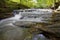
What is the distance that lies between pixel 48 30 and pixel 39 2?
2186 cm

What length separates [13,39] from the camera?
537 centimetres

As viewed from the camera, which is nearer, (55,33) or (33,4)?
(55,33)

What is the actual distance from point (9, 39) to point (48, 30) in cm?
155

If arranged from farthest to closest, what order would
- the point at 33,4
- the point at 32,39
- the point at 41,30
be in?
1. the point at 33,4
2. the point at 41,30
3. the point at 32,39

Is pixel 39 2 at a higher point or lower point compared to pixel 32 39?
lower

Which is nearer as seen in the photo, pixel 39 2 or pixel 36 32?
pixel 36 32

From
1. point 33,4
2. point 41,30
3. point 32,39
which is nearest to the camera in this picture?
point 32,39

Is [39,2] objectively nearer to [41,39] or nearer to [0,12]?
[0,12]

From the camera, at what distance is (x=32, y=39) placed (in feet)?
16.8

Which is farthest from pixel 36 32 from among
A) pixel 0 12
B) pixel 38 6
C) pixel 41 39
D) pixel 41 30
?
pixel 38 6

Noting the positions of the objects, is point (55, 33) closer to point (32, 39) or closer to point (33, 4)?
point (32, 39)

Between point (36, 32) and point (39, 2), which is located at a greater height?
point (36, 32)

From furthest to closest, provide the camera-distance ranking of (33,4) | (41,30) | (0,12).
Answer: (33,4)
(0,12)
(41,30)

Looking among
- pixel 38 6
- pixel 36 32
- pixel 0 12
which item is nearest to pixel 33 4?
pixel 38 6
